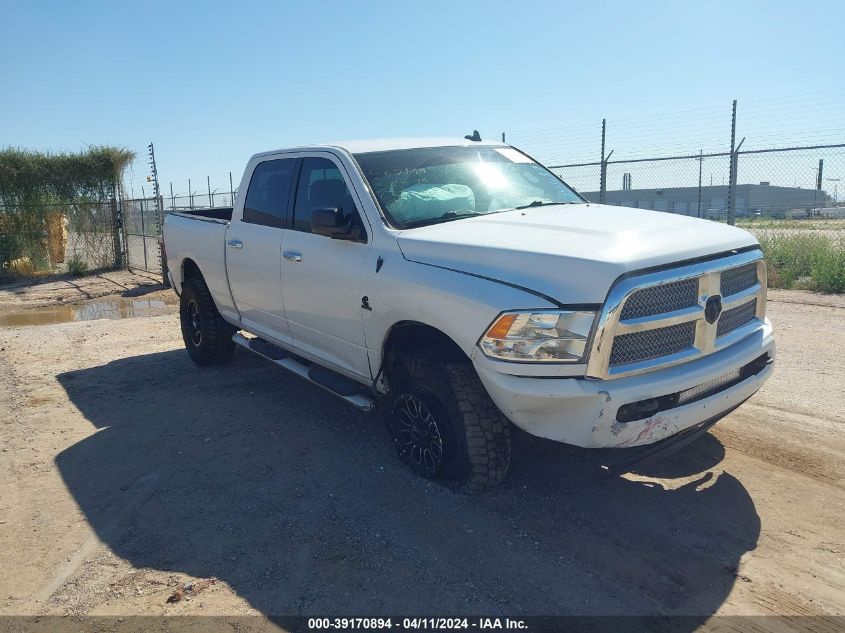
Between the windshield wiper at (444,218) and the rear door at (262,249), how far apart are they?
1.36 m

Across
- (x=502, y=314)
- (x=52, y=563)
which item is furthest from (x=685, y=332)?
(x=52, y=563)

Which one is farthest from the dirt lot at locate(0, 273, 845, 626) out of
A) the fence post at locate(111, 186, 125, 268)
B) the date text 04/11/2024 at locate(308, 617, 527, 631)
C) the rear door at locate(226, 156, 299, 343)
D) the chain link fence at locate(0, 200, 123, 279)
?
the fence post at locate(111, 186, 125, 268)

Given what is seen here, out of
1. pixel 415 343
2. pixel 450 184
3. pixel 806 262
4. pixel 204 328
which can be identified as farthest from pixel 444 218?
pixel 806 262

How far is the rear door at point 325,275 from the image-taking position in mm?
4422

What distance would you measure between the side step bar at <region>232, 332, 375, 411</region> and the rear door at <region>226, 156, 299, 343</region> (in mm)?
133

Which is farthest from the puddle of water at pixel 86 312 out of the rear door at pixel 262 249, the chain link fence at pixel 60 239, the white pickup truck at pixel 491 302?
the white pickup truck at pixel 491 302

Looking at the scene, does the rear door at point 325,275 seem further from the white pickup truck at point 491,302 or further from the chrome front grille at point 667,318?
the chrome front grille at point 667,318

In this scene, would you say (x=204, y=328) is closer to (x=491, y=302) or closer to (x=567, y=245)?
(x=491, y=302)

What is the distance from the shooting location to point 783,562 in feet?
10.7

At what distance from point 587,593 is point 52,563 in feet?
8.71

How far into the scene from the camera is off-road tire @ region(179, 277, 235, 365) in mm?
6875

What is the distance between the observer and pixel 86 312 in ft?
39.1

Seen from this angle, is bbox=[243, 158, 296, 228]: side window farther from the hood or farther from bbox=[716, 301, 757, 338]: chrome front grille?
bbox=[716, 301, 757, 338]: chrome front grille

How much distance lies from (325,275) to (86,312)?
29.1 ft
